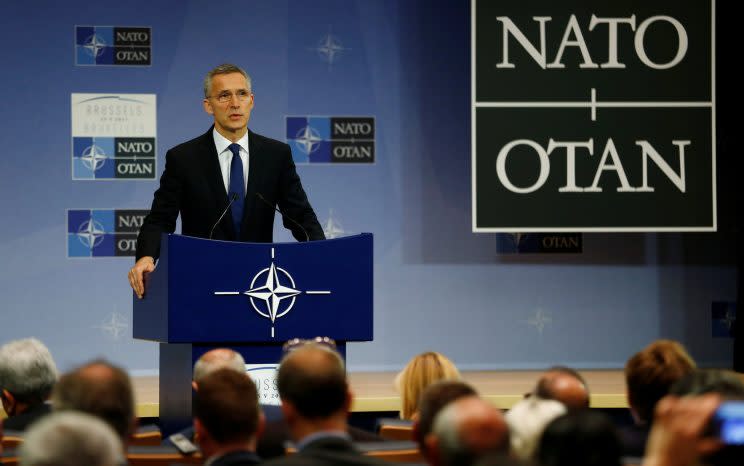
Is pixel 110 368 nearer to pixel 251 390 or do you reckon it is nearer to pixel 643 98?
pixel 251 390

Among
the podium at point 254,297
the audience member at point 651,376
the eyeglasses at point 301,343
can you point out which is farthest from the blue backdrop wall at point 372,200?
the audience member at point 651,376

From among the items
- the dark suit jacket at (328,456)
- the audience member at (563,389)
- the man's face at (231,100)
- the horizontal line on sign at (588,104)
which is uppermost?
the horizontal line on sign at (588,104)

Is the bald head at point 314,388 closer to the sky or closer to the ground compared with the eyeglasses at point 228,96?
closer to the ground

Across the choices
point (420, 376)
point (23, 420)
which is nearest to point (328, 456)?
point (420, 376)

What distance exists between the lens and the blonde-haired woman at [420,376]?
11.0 feet

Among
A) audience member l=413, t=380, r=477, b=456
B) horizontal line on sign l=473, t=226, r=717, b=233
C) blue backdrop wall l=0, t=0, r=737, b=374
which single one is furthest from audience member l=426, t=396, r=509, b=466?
blue backdrop wall l=0, t=0, r=737, b=374

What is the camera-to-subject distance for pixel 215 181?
4.17 m

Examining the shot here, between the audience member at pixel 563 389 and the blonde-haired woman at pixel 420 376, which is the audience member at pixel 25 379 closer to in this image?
the blonde-haired woman at pixel 420 376

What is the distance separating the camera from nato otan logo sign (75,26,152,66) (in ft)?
21.5

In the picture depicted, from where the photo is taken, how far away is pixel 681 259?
22.7 ft

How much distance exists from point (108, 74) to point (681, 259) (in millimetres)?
3507

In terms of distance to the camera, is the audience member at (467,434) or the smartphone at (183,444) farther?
the smartphone at (183,444)

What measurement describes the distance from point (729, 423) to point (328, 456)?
775 mm

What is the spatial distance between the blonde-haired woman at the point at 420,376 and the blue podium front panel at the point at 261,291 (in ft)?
1.18
